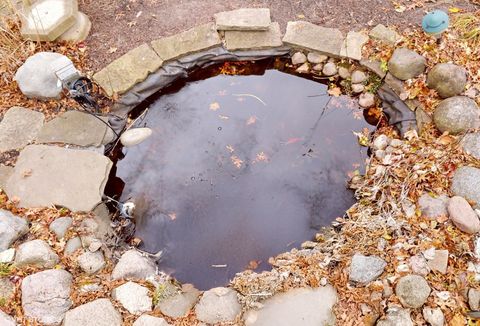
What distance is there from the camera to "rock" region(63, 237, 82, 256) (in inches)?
171

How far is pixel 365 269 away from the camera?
4129 millimetres

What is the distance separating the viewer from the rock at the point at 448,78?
16.4ft

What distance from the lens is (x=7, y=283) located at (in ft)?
13.4

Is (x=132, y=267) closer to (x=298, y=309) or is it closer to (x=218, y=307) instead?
(x=218, y=307)

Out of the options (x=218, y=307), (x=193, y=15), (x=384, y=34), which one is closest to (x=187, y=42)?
(x=193, y=15)

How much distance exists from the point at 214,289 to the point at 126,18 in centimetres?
409

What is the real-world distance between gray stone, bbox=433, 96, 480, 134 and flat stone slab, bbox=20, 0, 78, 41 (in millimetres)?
4934

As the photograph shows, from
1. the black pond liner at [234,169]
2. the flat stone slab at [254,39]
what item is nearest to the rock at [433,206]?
the black pond liner at [234,169]

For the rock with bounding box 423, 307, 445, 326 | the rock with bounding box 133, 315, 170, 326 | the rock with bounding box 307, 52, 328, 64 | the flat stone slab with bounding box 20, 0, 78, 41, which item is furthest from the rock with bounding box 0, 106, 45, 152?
the rock with bounding box 423, 307, 445, 326

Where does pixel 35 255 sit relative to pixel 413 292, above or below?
above

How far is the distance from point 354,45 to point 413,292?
333 centimetres

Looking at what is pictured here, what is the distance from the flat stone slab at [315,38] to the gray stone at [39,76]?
3.01 meters

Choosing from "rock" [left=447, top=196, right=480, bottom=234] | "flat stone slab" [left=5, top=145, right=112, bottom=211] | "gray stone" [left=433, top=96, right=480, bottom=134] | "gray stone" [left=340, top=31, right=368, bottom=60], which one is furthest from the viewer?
"gray stone" [left=340, top=31, right=368, bottom=60]

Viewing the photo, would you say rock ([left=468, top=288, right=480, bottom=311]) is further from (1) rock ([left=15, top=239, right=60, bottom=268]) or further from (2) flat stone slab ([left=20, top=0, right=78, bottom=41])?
(2) flat stone slab ([left=20, top=0, right=78, bottom=41])
